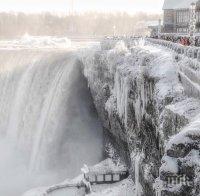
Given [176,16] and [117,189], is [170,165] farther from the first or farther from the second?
[176,16]

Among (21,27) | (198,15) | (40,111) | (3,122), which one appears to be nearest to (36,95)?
(40,111)

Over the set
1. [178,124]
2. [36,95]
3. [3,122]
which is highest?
[178,124]

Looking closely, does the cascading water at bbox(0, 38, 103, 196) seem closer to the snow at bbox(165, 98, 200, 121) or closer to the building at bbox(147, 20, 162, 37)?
the building at bbox(147, 20, 162, 37)

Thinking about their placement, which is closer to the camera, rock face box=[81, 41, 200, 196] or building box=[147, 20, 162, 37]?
rock face box=[81, 41, 200, 196]

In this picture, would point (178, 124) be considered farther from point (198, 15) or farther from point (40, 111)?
point (198, 15)

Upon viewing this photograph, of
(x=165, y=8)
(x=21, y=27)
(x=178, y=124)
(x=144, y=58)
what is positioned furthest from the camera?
(x=21, y=27)

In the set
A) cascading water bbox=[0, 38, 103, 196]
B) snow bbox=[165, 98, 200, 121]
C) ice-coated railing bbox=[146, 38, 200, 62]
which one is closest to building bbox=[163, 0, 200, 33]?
cascading water bbox=[0, 38, 103, 196]

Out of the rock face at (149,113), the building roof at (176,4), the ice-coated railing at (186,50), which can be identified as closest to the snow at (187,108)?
the rock face at (149,113)
